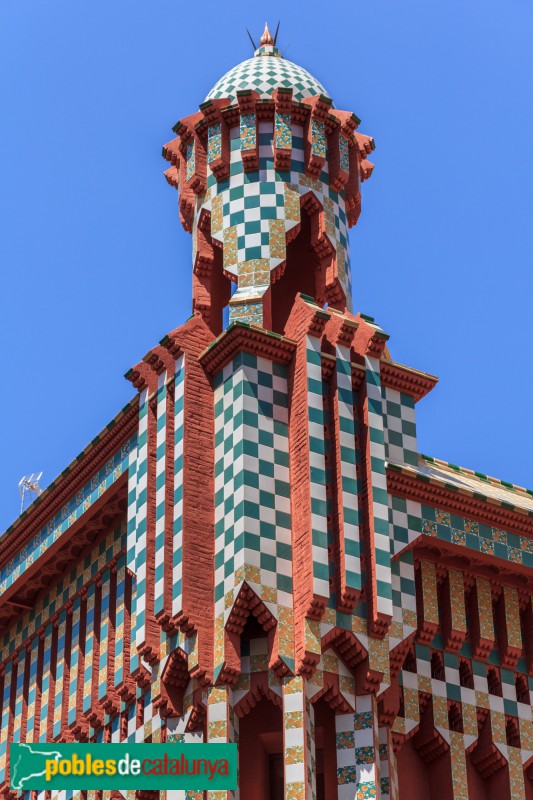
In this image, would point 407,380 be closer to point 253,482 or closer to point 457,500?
point 457,500

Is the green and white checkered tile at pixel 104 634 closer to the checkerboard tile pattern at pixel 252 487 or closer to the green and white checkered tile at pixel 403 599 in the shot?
the checkerboard tile pattern at pixel 252 487

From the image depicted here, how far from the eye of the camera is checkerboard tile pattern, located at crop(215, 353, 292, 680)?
1861cm

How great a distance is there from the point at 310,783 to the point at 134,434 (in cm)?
471

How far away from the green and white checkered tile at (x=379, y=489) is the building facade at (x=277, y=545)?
3 centimetres

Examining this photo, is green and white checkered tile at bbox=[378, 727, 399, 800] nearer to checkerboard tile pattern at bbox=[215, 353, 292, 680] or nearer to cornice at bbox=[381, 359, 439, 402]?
checkerboard tile pattern at bbox=[215, 353, 292, 680]

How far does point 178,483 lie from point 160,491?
0.33m

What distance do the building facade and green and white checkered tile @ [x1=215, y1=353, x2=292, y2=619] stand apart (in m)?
0.02

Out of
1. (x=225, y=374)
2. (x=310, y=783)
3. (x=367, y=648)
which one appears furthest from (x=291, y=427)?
(x=310, y=783)

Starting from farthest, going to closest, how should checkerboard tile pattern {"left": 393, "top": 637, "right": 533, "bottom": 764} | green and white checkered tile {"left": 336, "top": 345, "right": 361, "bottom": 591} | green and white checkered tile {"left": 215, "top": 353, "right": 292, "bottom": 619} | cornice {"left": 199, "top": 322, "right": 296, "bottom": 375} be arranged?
checkerboard tile pattern {"left": 393, "top": 637, "right": 533, "bottom": 764} → cornice {"left": 199, "top": 322, "right": 296, "bottom": 375} → green and white checkered tile {"left": 336, "top": 345, "right": 361, "bottom": 591} → green and white checkered tile {"left": 215, "top": 353, "right": 292, "bottom": 619}

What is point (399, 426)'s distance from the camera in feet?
69.4

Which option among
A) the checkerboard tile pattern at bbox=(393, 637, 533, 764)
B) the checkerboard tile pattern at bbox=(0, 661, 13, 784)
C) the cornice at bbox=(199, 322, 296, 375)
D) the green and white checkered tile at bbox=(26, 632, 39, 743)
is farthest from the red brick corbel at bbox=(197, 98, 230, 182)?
the checkerboard tile pattern at bbox=(0, 661, 13, 784)

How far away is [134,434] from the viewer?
21219 mm

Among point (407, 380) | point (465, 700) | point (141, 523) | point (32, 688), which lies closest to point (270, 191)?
point (407, 380)

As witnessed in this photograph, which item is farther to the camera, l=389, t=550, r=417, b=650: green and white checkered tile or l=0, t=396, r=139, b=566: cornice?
l=0, t=396, r=139, b=566: cornice
